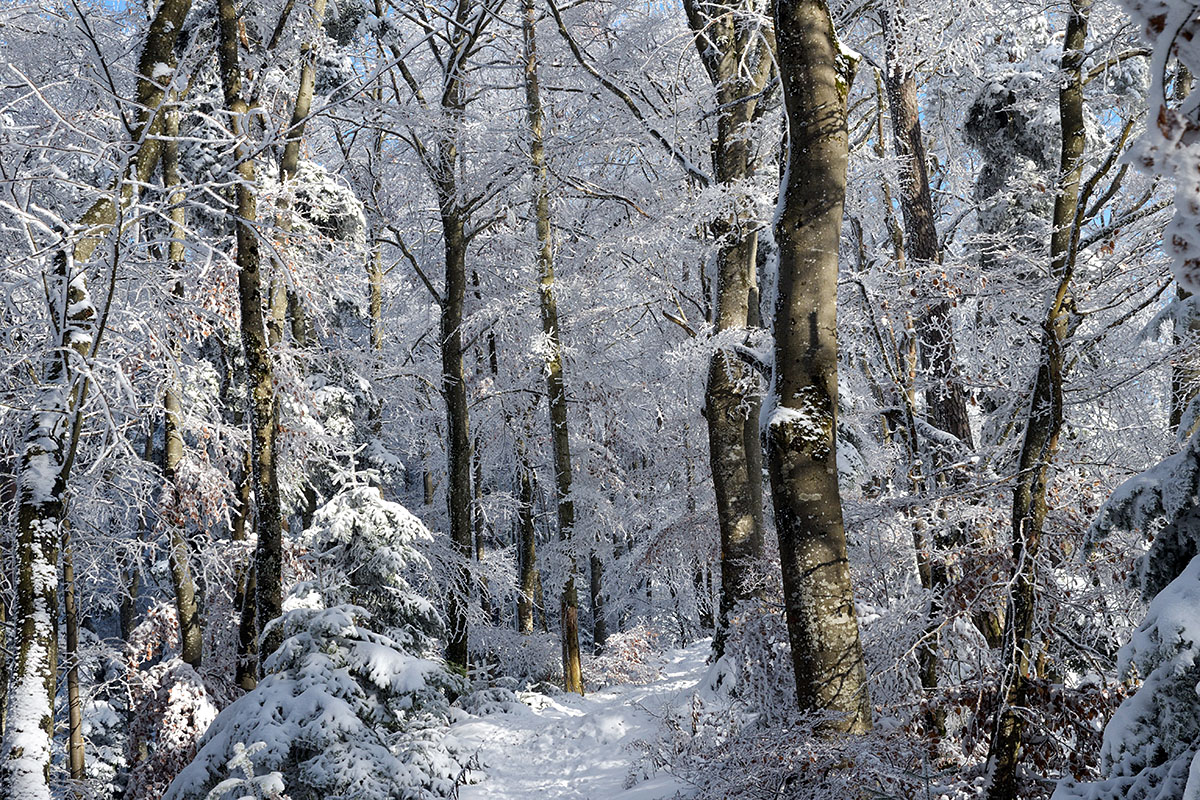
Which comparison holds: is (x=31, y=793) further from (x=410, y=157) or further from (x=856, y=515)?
(x=410, y=157)

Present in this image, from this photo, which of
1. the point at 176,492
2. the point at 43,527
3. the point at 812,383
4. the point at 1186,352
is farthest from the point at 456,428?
the point at 1186,352

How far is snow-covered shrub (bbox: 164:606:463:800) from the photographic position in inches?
174

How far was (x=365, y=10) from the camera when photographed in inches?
503

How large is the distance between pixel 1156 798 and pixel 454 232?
11241 millimetres

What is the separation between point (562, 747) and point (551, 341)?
5.49 metres

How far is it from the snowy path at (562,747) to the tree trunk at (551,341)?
1.56 meters

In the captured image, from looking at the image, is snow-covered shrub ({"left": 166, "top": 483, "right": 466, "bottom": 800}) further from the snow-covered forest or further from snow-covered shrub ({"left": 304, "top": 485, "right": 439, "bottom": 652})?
snow-covered shrub ({"left": 304, "top": 485, "right": 439, "bottom": 652})


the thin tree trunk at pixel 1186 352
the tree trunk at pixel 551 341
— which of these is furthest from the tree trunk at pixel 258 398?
the thin tree trunk at pixel 1186 352

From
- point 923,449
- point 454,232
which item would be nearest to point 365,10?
point 454,232

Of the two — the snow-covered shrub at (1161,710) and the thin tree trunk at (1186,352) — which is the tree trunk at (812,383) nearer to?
the snow-covered shrub at (1161,710)

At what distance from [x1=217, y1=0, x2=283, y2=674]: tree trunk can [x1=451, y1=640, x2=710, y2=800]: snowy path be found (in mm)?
1941

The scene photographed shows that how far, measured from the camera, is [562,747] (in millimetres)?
7844

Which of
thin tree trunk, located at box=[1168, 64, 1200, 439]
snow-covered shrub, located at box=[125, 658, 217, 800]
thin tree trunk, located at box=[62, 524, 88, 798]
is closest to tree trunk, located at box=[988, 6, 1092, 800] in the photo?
thin tree trunk, located at box=[1168, 64, 1200, 439]

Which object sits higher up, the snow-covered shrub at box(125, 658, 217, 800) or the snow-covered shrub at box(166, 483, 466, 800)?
the snow-covered shrub at box(166, 483, 466, 800)
